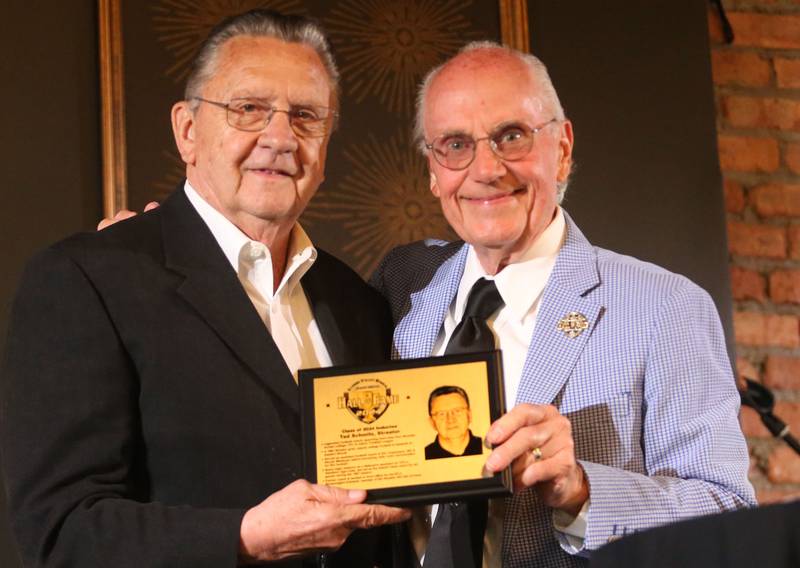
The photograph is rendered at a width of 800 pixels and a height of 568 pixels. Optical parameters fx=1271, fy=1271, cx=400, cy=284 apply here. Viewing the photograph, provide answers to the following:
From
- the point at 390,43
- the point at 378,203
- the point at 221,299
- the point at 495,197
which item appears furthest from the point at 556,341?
the point at 390,43

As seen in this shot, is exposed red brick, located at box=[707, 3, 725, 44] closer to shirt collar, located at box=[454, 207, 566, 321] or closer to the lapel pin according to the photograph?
shirt collar, located at box=[454, 207, 566, 321]

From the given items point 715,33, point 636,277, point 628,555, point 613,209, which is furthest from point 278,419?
point 715,33

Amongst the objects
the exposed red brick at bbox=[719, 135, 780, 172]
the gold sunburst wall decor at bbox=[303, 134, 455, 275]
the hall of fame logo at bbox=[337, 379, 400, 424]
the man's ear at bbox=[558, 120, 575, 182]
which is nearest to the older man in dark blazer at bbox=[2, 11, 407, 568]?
the hall of fame logo at bbox=[337, 379, 400, 424]

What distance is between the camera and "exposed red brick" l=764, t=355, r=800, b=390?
3.14 metres

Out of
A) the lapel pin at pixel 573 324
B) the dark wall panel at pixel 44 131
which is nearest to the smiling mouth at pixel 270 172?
the lapel pin at pixel 573 324

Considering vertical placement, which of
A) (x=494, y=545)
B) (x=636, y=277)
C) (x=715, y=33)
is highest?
(x=715, y=33)

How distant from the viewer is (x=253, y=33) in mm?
2014

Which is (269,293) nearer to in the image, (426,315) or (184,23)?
(426,315)

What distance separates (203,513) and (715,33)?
7.06ft

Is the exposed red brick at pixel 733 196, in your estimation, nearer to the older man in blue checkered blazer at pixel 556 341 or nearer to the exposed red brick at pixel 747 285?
the exposed red brick at pixel 747 285

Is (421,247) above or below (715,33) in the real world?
below

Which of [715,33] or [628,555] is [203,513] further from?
[715,33]

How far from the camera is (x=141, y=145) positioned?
2645mm

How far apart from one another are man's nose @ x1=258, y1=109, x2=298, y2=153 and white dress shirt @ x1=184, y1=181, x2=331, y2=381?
14cm
